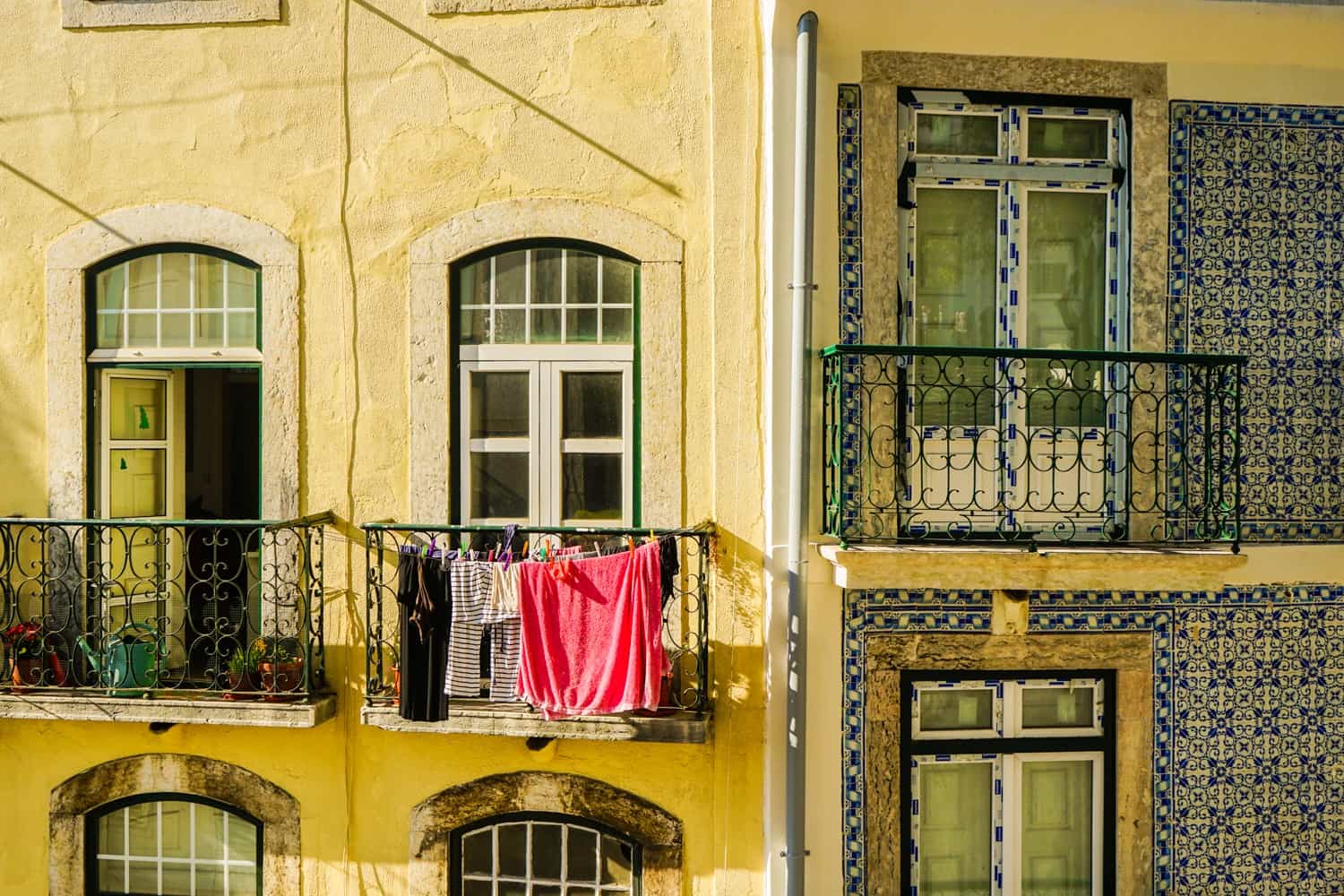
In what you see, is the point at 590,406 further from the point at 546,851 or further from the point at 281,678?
the point at 546,851

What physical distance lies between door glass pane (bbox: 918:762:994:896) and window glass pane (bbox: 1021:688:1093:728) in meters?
0.38

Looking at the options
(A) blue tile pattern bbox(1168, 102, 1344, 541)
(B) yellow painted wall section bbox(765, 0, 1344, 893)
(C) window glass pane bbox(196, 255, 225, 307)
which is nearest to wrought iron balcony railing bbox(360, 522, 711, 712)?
(B) yellow painted wall section bbox(765, 0, 1344, 893)

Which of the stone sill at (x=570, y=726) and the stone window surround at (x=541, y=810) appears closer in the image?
the stone sill at (x=570, y=726)

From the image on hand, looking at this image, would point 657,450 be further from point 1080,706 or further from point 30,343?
point 30,343

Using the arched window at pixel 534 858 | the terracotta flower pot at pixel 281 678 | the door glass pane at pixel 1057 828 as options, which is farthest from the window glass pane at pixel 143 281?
the door glass pane at pixel 1057 828

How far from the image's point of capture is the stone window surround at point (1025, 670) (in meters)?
6.06

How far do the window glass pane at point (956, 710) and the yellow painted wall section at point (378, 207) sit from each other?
0.92 m

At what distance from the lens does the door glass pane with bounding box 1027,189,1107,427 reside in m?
6.27

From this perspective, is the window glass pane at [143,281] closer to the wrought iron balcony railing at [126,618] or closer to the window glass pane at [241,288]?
the window glass pane at [241,288]

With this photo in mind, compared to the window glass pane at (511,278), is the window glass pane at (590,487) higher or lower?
lower

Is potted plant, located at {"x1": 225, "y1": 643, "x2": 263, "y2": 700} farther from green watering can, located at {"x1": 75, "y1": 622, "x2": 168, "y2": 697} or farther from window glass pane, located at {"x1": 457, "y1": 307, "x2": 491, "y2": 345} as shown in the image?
window glass pane, located at {"x1": 457, "y1": 307, "x2": 491, "y2": 345}

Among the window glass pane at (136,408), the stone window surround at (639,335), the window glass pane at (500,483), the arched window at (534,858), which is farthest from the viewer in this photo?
the window glass pane at (136,408)

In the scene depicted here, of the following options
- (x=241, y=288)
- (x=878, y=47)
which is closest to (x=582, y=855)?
(x=241, y=288)

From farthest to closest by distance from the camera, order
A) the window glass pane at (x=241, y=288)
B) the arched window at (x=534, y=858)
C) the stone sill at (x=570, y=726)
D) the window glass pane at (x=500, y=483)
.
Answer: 1. the window glass pane at (x=241, y=288)
2. the window glass pane at (x=500, y=483)
3. the arched window at (x=534, y=858)
4. the stone sill at (x=570, y=726)
